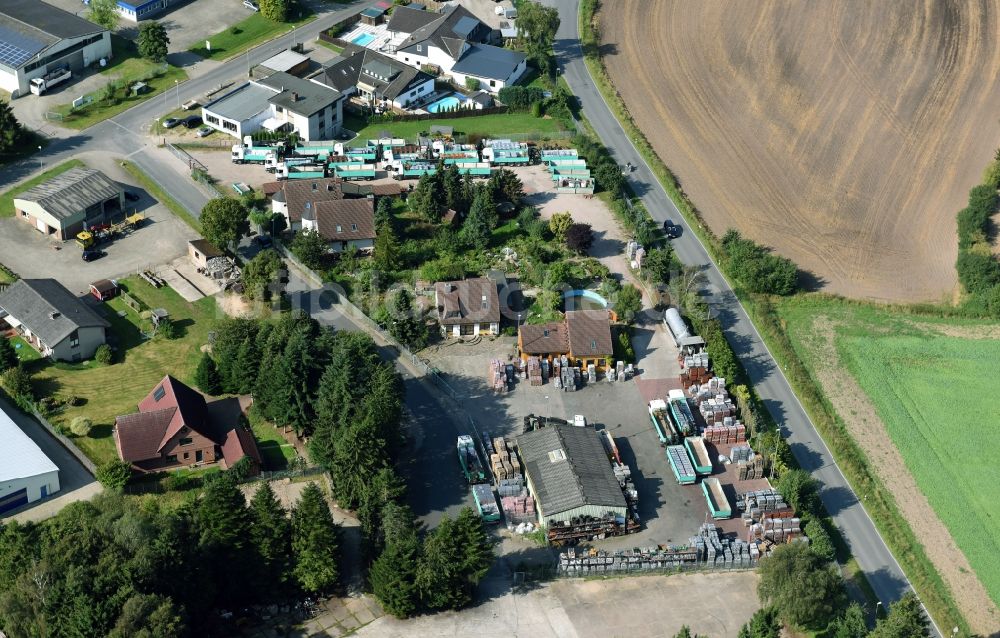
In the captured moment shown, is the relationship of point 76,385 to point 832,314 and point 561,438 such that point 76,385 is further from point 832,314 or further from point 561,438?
point 832,314

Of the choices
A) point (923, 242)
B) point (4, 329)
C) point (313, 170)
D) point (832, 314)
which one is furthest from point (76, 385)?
point (923, 242)

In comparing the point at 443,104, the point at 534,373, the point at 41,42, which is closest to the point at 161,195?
the point at 41,42

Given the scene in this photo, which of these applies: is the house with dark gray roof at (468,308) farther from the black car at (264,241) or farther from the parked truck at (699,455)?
the parked truck at (699,455)

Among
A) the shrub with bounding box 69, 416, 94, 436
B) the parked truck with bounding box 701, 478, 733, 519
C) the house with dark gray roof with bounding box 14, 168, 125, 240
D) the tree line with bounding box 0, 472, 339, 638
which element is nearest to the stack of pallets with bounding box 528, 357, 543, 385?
the parked truck with bounding box 701, 478, 733, 519

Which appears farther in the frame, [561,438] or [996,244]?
[996,244]

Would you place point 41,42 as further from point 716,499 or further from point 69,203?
point 716,499
